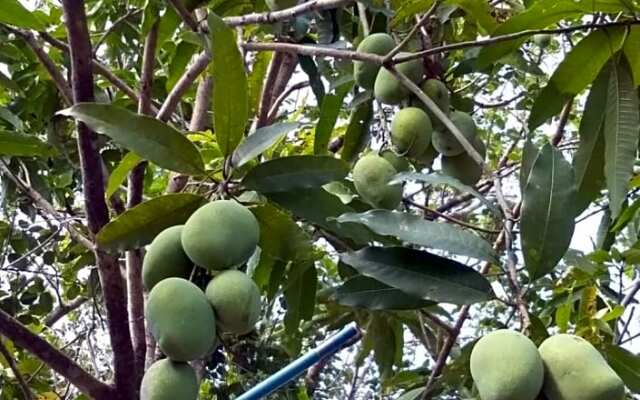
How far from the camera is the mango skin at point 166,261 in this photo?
35.4 inches

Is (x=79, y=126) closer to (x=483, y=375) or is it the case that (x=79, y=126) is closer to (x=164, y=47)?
(x=483, y=375)

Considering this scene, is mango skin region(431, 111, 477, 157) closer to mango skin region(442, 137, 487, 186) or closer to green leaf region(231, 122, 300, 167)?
mango skin region(442, 137, 487, 186)

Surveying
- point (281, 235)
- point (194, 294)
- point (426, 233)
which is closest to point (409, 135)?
point (281, 235)

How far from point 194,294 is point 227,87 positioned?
25 cm

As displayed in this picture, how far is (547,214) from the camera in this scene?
0.84 m

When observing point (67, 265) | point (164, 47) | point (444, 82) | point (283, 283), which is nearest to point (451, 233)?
point (444, 82)

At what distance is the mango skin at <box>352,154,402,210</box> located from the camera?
113 cm

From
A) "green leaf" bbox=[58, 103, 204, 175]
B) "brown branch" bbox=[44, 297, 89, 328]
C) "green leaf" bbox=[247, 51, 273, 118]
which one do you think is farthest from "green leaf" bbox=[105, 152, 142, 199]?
"brown branch" bbox=[44, 297, 89, 328]

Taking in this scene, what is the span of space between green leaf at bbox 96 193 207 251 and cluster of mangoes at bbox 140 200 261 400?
0.07 metres

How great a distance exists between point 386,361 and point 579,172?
2.46ft

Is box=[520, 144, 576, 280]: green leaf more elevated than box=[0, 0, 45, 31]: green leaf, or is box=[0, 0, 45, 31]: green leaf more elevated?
box=[0, 0, 45, 31]: green leaf

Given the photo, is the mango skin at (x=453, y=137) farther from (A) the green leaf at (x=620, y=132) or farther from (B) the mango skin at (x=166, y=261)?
(B) the mango skin at (x=166, y=261)

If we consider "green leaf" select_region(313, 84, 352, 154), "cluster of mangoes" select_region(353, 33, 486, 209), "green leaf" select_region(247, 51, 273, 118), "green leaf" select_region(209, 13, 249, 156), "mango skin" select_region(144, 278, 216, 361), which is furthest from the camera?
"green leaf" select_region(247, 51, 273, 118)

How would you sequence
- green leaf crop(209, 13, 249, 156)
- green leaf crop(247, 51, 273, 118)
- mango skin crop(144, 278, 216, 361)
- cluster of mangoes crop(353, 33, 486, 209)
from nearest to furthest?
mango skin crop(144, 278, 216, 361), green leaf crop(209, 13, 249, 156), cluster of mangoes crop(353, 33, 486, 209), green leaf crop(247, 51, 273, 118)
